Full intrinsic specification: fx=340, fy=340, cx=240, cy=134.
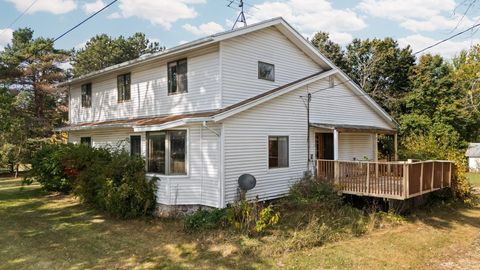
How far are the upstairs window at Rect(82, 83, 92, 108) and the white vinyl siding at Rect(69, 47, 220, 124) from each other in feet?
0.89

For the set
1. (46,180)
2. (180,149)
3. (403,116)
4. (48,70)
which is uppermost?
(48,70)

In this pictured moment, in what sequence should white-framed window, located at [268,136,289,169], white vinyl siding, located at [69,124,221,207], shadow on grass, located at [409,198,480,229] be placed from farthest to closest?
white-framed window, located at [268,136,289,169] → shadow on grass, located at [409,198,480,229] → white vinyl siding, located at [69,124,221,207]

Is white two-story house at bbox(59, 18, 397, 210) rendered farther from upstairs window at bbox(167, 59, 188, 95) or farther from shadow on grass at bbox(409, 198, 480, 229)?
shadow on grass at bbox(409, 198, 480, 229)

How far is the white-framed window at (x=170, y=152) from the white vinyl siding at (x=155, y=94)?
4.29ft

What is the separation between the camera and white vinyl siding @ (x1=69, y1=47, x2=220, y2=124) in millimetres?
11922

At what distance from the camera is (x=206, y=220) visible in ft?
33.2

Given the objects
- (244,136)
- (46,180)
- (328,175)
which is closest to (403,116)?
(328,175)

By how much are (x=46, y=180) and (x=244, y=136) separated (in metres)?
9.58

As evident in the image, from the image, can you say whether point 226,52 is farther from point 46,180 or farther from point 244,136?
point 46,180

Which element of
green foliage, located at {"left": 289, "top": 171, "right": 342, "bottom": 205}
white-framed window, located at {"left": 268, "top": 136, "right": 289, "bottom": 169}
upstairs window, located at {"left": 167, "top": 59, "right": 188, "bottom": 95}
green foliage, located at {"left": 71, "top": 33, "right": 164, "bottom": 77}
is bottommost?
green foliage, located at {"left": 289, "top": 171, "right": 342, "bottom": 205}

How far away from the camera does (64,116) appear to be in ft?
106

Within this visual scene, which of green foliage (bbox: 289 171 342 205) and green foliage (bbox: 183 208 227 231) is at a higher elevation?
green foliage (bbox: 289 171 342 205)

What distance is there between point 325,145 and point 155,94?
7965 millimetres

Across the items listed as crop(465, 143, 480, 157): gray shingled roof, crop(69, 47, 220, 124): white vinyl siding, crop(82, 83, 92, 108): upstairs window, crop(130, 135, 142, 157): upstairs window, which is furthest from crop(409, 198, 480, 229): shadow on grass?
crop(465, 143, 480, 157): gray shingled roof
